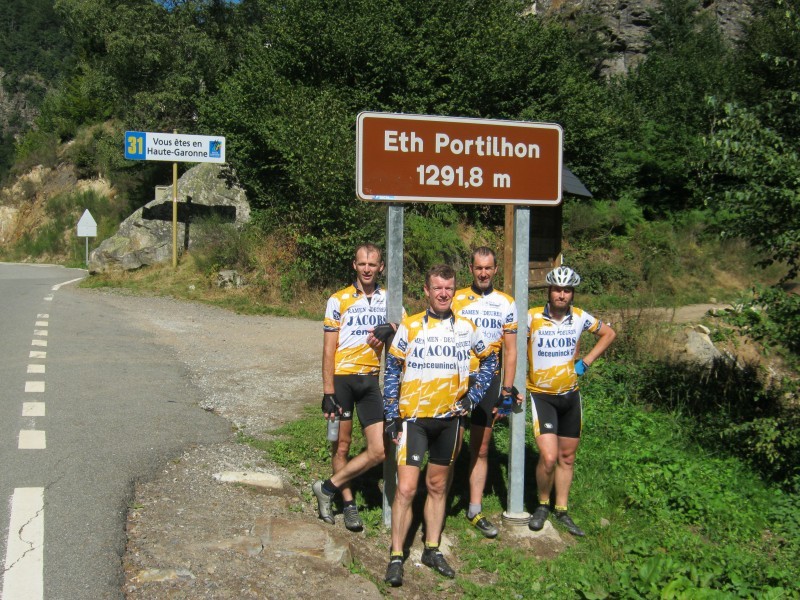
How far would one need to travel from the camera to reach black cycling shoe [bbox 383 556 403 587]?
4578 millimetres

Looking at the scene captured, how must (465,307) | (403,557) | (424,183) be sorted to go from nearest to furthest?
(403,557) < (424,183) < (465,307)

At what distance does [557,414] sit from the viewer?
18.3 feet

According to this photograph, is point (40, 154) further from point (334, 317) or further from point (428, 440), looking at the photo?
point (428, 440)

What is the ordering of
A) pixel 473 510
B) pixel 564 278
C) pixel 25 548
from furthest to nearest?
pixel 473 510 < pixel 564 278 < pixel 25 548

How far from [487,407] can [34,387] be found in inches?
218

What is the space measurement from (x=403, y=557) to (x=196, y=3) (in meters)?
26.6

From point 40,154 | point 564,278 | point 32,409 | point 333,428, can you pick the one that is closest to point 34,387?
point 32,409

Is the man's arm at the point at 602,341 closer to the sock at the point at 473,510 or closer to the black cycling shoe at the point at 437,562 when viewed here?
the sock at the point at 473,510

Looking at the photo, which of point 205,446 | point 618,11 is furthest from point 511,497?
point 618,11

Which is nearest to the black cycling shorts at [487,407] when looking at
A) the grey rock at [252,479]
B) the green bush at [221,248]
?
the grey rock at [252,479]

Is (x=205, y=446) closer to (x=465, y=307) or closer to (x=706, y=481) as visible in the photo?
(x=465, y=307)

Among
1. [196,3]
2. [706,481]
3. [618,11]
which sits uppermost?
[618,11]

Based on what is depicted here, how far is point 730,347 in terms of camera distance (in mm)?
11500

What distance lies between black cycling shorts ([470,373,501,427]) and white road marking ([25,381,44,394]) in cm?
518
